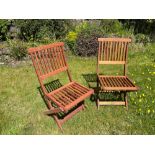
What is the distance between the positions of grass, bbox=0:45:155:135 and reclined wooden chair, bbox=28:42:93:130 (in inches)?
9.9

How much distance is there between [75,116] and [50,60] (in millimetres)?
1227

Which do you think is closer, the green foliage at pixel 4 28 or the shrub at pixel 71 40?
the shrub at pixel 71 40

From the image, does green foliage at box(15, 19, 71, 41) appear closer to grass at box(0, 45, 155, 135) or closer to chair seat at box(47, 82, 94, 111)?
grass at box(0, 45, 155, 135)

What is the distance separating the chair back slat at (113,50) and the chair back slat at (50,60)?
840mm

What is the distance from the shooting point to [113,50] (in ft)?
17.4

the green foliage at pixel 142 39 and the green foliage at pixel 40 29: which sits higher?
the green foliage at pixel 40 29

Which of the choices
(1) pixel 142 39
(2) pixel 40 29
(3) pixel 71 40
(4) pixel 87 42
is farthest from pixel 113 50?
(1) pixel 142 39

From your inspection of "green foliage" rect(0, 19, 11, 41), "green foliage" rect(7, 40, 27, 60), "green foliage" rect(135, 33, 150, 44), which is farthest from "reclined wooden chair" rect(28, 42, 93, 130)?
"green foliage" rect(135, 33, 150, 44)

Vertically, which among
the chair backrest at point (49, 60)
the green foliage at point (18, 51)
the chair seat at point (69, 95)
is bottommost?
the chair seat at point (69, 95)

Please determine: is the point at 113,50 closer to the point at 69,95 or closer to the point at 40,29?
the point at 69,95

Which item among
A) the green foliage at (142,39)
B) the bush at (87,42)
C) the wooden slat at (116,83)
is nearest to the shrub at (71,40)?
the bush at (87,42)

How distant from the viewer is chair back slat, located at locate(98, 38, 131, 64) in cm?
523

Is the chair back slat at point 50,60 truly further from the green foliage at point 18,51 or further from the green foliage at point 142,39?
the green foliage at point 142,39

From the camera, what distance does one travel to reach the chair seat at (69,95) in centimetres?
441
